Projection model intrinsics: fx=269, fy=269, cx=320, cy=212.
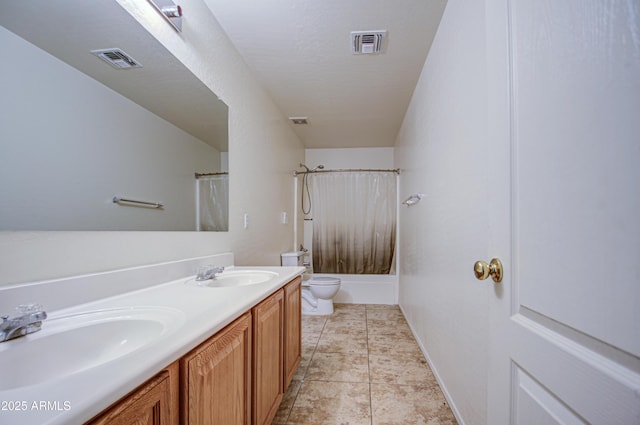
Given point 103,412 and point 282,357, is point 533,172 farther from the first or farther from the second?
point 282,357

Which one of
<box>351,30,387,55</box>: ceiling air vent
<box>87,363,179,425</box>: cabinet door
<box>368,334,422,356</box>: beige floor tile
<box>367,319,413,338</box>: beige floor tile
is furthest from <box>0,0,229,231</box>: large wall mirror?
<box>367,319,413,338</box>: beige floor tile

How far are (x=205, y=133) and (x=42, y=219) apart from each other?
94 centimetres

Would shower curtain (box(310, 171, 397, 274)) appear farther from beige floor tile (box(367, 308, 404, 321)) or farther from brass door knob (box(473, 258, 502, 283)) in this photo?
brass door knob (box(473, 258, 502, 283))

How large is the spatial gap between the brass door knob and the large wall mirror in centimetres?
120

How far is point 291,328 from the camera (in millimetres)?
1582

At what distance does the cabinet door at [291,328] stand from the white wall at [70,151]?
2.47 feet

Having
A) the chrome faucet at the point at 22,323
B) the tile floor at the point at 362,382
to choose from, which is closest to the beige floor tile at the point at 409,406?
the tile floor at the point at 362,382

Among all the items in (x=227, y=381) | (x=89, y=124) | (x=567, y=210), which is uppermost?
(x=89, y=124)

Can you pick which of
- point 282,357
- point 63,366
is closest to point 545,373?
point 63,366

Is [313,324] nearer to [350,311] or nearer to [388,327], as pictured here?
[350,311]

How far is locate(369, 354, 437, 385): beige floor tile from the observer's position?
1.79m

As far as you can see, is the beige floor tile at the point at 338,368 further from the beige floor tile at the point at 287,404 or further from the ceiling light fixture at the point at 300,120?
the ceiling light fixture at the point at 300,120

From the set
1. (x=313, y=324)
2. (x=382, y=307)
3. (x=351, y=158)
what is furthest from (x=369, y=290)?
(x=351, y=158)

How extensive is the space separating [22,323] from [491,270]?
1117 mm
